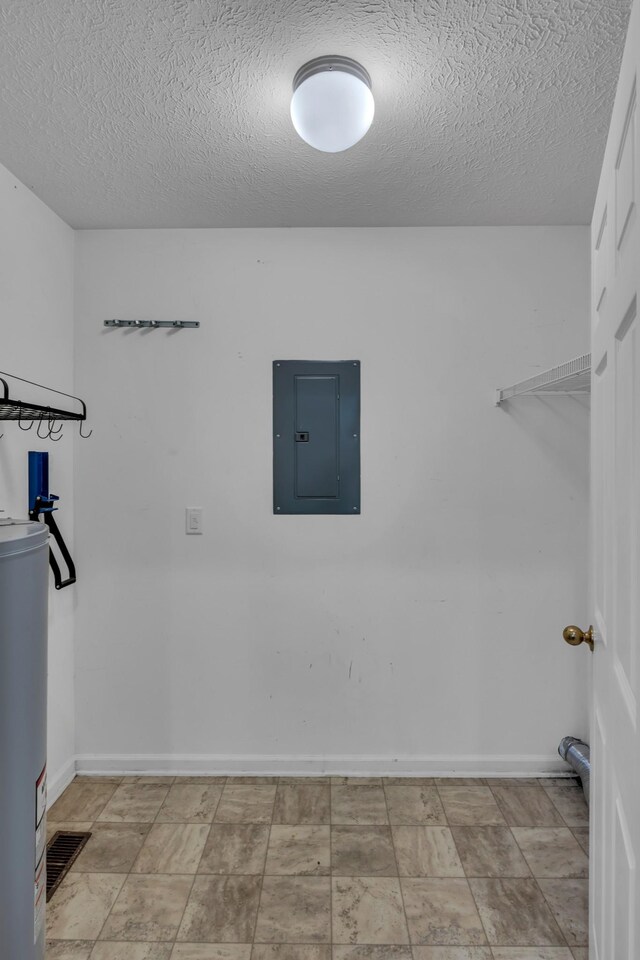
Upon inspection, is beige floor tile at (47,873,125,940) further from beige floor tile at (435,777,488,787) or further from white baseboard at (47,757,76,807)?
beige floor tile at (435,777,488,787)

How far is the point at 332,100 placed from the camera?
1.45 metres

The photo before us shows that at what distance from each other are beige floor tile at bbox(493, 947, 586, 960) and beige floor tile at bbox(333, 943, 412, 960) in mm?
248

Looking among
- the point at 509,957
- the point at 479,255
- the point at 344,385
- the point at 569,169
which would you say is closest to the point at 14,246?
the point at 344,385

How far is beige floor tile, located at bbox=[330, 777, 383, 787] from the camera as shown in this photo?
2.40 m

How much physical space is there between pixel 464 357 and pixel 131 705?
207cm

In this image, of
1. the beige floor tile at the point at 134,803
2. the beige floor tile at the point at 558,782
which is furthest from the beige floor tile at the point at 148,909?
the beige floor tile at the point at 558,782

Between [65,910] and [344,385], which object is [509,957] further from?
[344,385]

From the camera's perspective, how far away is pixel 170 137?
1808 mm

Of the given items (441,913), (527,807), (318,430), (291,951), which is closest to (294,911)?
(291,951)

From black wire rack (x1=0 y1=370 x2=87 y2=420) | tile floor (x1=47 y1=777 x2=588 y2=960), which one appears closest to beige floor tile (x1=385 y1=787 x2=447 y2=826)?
tile floor (x1=47 y1=777 x2=588 y2=960)

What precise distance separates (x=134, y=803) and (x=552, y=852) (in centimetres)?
155

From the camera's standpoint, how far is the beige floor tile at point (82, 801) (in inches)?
86.7

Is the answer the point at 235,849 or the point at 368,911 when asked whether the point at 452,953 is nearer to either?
the point at 368,911

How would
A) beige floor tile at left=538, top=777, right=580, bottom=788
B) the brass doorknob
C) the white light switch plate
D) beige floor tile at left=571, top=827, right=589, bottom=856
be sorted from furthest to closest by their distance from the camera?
the white light switch plate, beige floor tile at left=538, top=777, right=580, bottom=788, beige floor tile at left=571, top=827, right=589, bottom=856, the brass doorknob
